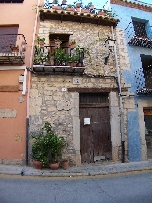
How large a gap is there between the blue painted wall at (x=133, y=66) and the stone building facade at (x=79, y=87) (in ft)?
0.88

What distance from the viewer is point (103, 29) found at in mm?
8086

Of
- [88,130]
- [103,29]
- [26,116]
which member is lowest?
[88,130]

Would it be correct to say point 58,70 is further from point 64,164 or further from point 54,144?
point 64,164

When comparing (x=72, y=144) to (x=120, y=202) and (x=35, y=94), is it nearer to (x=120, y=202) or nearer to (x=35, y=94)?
(x=35, y=94)

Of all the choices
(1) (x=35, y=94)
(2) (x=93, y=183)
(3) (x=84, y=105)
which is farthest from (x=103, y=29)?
(2) (x=93, y=183)

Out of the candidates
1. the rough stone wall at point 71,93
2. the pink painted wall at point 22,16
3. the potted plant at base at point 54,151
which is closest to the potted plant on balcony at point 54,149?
the potted plant at base at point 54,151

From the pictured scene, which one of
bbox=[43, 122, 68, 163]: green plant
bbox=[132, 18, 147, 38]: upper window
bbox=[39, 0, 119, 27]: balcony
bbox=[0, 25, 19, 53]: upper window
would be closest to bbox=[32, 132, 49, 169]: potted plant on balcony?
bbox=[43, 122, 68, 163]: green plant

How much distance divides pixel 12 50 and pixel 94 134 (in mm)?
4711

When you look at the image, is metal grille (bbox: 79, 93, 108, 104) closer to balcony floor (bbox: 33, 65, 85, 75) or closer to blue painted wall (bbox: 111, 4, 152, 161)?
balcony floor (bbox: 33, 65, 85, 75)

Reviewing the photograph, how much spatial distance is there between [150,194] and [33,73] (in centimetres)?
564

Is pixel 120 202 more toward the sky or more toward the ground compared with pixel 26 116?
more toward the ground

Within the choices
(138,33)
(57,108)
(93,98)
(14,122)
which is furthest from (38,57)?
(138,33)

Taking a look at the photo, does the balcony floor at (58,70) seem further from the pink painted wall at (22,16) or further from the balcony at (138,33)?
the balcony at (138,33)

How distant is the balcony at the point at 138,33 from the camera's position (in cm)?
793
